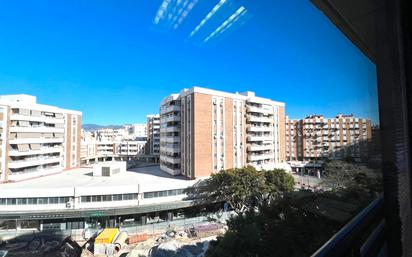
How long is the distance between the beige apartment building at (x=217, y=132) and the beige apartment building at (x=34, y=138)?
5.18 metres

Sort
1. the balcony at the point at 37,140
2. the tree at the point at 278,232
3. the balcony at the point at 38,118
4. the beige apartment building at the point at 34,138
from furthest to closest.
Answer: the balcony at the point at 38,118
the balcony at the point at 37,140
the beige apartment building at the point at 34,138
the tree at the point at 278,232

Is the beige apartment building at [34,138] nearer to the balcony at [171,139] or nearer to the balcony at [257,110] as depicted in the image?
the balcony at [171,139]

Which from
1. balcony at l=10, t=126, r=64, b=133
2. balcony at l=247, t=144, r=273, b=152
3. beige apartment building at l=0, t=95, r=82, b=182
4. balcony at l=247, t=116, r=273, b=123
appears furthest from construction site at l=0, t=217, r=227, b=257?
balcony at l=247, t=116, r=273, b=123

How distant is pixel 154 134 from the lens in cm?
2011

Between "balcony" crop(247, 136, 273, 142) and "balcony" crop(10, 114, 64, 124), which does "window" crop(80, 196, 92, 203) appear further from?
"balcony" crop(247, 136, 273, 142)

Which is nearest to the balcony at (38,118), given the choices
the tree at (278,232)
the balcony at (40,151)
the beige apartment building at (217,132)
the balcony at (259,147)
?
the balcony at (40,151)

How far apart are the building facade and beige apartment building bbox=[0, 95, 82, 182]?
7501mm

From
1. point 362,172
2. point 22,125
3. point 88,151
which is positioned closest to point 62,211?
point 22,125

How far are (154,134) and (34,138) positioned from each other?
11876mm

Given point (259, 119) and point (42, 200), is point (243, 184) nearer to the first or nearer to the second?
point (259, 119)

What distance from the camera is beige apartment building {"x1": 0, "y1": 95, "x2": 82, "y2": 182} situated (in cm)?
629

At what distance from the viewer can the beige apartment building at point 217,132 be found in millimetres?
8391

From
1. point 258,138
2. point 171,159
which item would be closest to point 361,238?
point 171,159

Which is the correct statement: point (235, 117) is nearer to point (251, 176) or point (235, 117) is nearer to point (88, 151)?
point (251, 176)
